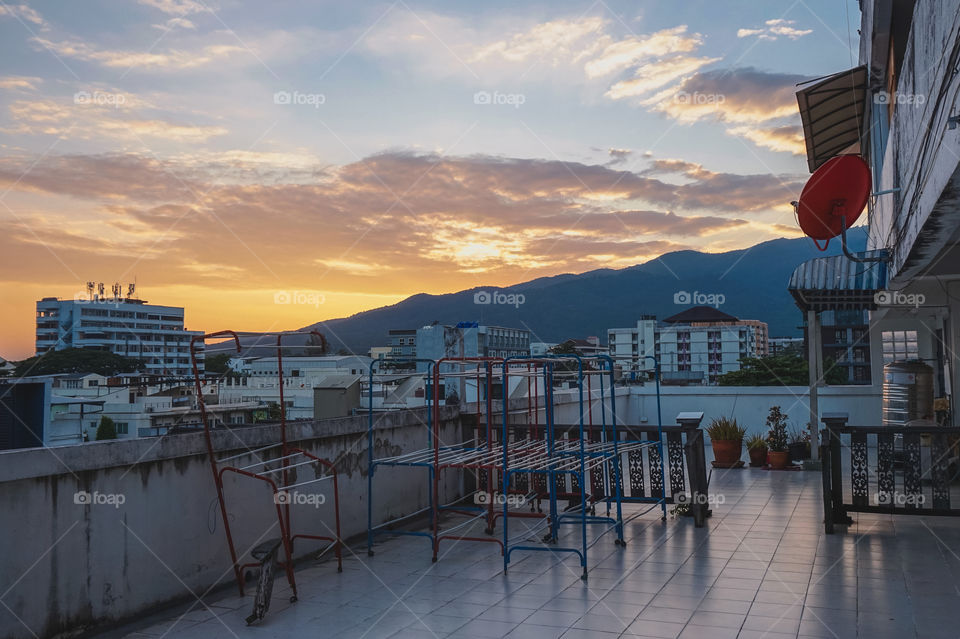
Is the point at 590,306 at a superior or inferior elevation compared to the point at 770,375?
superior

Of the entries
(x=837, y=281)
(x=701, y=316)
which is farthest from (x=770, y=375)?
(x=701, y=316)

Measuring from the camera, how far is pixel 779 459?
35.7 ft

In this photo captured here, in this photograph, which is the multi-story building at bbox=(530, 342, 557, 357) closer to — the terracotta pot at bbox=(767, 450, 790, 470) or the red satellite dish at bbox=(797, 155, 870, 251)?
the red satellite dish at bbox=(797, 155, 870, 251)

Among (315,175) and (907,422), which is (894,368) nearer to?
(907,422)

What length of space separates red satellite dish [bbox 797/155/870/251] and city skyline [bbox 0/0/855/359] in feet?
1.53

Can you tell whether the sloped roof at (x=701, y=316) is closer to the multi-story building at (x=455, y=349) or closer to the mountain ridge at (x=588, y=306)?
the mountain ridge at (x=588, y=306)

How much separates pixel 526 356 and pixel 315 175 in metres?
8.50

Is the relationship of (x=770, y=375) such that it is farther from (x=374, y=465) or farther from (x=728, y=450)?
(x=374, y=465)

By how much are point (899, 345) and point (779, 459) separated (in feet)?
10.1

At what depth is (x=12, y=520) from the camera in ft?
11.4

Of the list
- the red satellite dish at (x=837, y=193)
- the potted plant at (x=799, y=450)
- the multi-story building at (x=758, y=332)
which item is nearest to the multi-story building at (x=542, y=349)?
the red satellite dish at (x=837, y=193)

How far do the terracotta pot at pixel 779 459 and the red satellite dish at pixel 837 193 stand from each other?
18.0ft

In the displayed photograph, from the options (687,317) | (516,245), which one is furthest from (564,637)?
(687,317)

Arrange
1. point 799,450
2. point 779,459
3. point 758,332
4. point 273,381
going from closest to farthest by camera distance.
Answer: point 779,459, point 799,450, point 273,381, point 758,332
